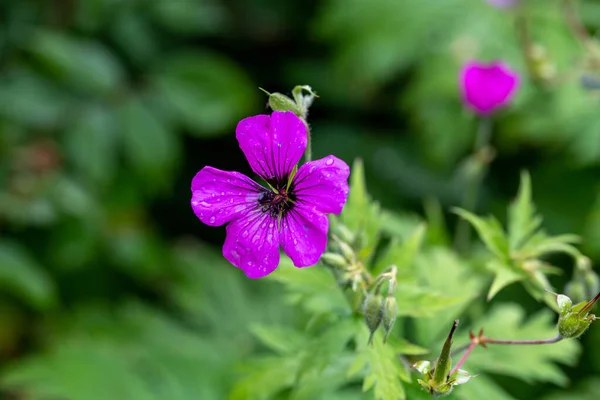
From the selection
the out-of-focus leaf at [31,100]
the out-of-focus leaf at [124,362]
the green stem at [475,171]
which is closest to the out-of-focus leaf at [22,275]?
the out-of-focus leaf at [124,362]

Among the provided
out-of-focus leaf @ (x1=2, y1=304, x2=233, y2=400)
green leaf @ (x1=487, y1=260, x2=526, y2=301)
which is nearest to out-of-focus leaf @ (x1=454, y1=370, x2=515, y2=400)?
green leaf @ (x1=487, y1=260, x2=526, y2=301)

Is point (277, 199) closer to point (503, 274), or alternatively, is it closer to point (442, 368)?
point (442, 368)

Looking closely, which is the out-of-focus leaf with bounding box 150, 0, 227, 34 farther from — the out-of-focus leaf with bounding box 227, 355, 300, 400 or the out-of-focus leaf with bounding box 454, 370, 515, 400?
the out-of-focus leaf with bounding box 454, 370, 515, 400

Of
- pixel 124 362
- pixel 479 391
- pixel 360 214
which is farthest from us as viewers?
pixel 124 362

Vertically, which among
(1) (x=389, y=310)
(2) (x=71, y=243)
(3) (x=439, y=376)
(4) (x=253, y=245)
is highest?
(2) (x=71, y=243)

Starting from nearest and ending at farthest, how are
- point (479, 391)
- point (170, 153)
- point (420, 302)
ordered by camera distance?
point (420, 302) < point (479, 391) < point (170, 153)

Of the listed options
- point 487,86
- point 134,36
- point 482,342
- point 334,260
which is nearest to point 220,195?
point 334,260
